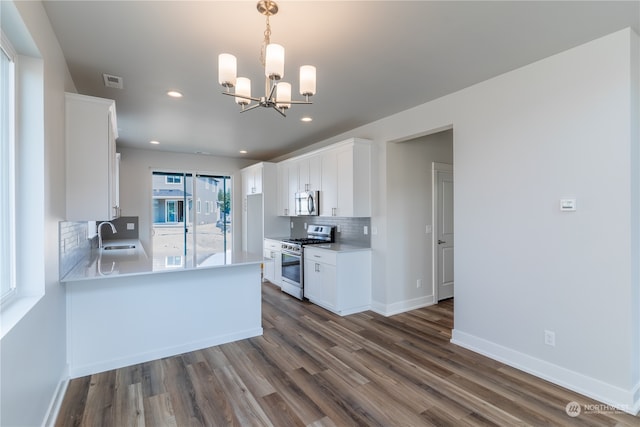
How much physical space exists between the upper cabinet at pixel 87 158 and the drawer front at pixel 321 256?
2.54m

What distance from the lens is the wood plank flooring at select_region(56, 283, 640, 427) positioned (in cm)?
205

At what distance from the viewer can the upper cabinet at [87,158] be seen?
99.6 inches

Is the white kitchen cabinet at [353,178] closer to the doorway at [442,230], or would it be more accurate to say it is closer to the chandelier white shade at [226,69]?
the doorway at [442,230]

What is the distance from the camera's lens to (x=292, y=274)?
506 centimetres

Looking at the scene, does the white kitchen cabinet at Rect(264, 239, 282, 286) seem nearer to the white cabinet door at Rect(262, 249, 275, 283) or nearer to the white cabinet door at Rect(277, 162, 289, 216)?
the white cabinet door at Rect(262, 249, 275, 283)

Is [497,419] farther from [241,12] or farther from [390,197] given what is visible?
[241,12]

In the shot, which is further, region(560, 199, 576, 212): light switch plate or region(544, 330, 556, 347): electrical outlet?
region(544, 330, 556, 347): electrical outlet

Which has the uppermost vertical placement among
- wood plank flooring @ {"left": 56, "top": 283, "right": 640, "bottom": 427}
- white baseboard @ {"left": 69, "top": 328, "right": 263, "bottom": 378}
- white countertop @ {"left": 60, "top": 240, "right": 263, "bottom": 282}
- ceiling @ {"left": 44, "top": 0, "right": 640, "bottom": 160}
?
ceiling @ {"left": 44, "top": 0, "right": 640, "bottom": 160}

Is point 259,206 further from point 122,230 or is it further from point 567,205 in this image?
point 567,205

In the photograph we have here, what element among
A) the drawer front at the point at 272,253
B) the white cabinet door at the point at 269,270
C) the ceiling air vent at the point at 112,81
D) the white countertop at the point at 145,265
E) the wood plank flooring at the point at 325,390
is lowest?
the wood plank flooring at the point at 325,390

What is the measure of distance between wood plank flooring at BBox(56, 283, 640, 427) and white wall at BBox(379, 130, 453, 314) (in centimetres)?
97

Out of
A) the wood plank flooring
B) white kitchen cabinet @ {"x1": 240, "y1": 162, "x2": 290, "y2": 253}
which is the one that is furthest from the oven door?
the wood plank flooring

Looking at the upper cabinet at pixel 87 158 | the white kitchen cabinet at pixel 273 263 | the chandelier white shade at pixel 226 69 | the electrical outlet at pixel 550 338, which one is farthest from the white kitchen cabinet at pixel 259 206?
the electrical outlet at pixel 550 338

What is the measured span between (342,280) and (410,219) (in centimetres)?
126
